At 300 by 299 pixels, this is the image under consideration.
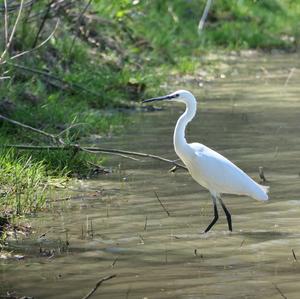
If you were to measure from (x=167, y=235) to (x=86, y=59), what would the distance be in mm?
8602

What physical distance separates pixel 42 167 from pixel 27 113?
107 inches

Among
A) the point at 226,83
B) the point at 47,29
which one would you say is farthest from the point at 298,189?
the point at 226,83

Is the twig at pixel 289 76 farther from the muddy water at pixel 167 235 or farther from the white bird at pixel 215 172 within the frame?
the white bird at pixel 215 172

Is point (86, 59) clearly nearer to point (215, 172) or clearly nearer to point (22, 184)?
point (22, 184)

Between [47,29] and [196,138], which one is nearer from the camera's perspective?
[196,138]

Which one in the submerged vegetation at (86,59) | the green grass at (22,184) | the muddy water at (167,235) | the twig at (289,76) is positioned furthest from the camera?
the twig at (289,76)

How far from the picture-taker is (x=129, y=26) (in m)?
19.0

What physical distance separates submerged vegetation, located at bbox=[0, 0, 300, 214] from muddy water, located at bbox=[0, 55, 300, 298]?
44 cm

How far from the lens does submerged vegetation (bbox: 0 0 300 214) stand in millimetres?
9781

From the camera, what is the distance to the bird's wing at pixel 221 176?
320 inches

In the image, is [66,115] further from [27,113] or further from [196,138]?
[196,138]

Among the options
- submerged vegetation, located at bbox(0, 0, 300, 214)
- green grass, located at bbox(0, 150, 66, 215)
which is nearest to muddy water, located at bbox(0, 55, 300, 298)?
green grass, located at bbox(0, 150, 66, 215)

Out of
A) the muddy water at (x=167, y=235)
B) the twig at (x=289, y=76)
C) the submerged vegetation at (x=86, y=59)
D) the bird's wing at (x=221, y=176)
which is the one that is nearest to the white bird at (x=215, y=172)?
the bird's wing at (x=221, y=176)

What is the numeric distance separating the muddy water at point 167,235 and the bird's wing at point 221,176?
23 centimetres
